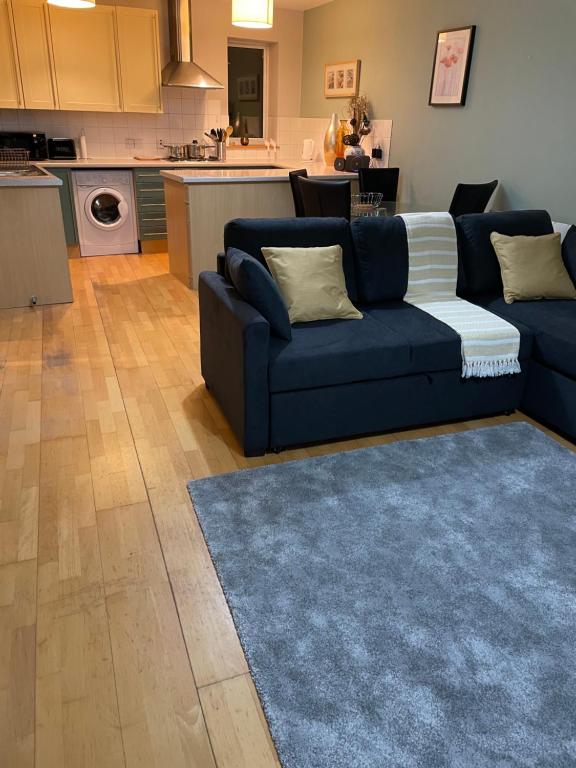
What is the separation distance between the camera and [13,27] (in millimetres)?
5164

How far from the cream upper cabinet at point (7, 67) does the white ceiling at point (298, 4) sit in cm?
275

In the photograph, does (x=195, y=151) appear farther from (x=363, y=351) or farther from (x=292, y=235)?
(x=363, y=351)

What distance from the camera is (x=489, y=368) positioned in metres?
2.81

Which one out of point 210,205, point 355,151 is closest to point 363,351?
point 210,205

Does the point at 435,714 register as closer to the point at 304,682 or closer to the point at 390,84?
the point at 304,682

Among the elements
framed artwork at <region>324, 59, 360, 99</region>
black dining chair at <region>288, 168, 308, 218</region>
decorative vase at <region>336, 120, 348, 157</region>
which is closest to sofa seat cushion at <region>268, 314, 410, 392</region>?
black dining chair at <region>288, 168, 308, 218</region>

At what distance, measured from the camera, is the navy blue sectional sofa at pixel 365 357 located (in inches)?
97.7

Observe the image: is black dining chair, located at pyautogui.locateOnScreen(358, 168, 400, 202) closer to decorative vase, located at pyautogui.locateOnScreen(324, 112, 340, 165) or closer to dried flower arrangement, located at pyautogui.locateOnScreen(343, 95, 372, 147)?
dried flower arrangement, located at pyautogui.locateOnScreen(343, 95, 372, 147)

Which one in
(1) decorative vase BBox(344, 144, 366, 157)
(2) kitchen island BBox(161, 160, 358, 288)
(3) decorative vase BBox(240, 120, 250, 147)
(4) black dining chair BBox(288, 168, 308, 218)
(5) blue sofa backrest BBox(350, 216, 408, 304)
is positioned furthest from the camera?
(3) decorative vase BBox(240, 120, 250, 147)

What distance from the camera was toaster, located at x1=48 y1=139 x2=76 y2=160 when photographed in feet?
18.9

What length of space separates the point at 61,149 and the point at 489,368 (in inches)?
195

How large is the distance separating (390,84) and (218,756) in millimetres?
5558

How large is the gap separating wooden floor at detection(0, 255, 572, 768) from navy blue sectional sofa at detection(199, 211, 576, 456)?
0.13 metres

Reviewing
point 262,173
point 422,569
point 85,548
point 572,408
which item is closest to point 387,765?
point 422,569
